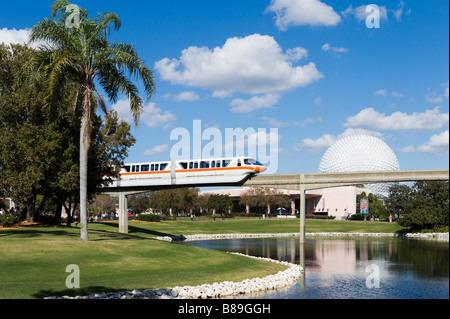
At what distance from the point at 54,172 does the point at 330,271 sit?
82.8 ft

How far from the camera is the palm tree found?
90.9 ft

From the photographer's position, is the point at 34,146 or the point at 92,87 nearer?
the point at 92,87

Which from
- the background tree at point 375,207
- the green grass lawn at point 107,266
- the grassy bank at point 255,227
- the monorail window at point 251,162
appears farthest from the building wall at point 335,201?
the green grass lawn at point 107,266

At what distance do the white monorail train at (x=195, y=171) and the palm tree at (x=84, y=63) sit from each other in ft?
86.2

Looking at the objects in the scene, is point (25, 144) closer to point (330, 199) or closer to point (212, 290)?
point (212, 290)

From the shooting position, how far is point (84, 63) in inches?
1122

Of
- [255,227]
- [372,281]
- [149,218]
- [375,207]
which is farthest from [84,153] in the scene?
[375,207]

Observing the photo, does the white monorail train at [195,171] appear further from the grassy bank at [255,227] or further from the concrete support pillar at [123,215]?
the grassy bank at [255,227]

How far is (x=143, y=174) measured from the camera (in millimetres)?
60719

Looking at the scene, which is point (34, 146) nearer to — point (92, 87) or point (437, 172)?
point (92, 87)

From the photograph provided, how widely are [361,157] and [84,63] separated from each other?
345ft

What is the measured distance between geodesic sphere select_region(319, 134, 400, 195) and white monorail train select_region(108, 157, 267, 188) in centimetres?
7175
